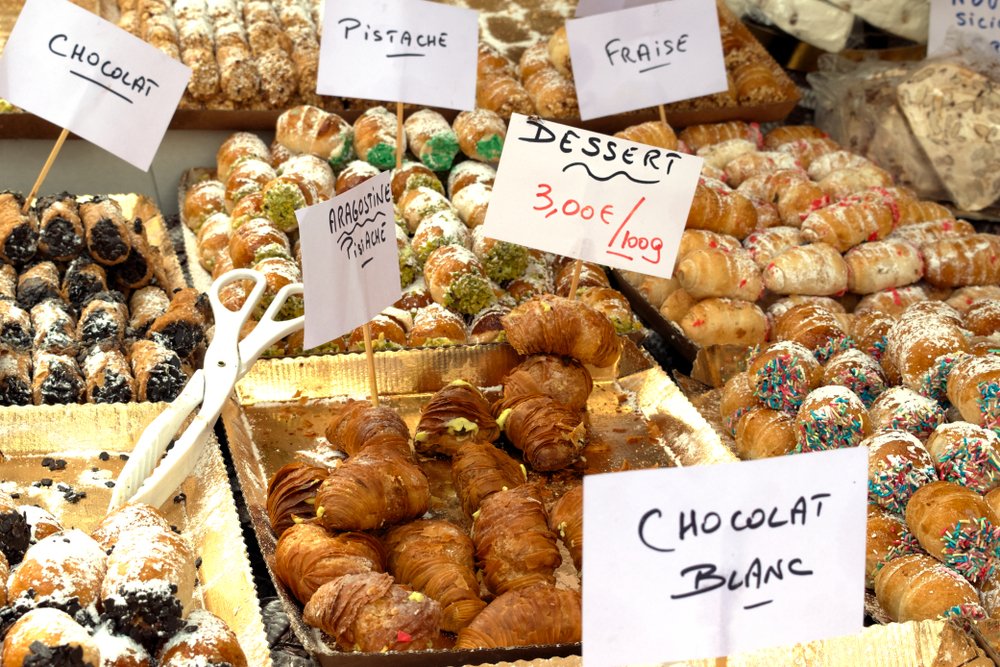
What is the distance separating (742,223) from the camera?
3.81 metres

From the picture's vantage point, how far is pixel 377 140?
13.3 ft

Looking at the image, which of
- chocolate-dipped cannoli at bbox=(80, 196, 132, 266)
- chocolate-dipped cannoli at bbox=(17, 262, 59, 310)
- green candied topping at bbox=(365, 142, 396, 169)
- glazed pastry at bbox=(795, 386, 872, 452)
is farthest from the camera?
green candied topping at bbox=(365, 142, 396, 169)

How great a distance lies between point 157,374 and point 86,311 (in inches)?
15.2

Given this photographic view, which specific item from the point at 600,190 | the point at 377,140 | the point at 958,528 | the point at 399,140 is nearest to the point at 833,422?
the point at 958,528

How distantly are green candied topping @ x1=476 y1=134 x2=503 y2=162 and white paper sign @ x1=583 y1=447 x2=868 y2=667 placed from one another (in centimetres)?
269

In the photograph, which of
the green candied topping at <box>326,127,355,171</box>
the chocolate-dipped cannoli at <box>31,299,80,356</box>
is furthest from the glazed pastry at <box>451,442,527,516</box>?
the green candied topping at <box>326,127,355,171</box>

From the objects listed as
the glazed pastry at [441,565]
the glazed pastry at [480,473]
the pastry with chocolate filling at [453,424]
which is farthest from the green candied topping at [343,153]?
the glazed pastry at [441,565]

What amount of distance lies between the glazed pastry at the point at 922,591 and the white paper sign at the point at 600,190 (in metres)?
0.87

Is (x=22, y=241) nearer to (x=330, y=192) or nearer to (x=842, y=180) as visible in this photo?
(x=330, y=192)

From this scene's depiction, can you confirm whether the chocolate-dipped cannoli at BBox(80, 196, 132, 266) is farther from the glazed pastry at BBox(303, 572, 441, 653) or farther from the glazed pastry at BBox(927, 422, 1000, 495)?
the glazed pastry at BBox(927, 422, 1000, 495)

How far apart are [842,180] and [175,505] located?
8.72 ft

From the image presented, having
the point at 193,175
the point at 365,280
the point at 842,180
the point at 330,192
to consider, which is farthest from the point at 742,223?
the point at 193,175

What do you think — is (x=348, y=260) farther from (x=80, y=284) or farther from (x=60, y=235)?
(x=60, y=235)

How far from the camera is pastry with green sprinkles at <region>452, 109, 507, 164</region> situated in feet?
13.3
